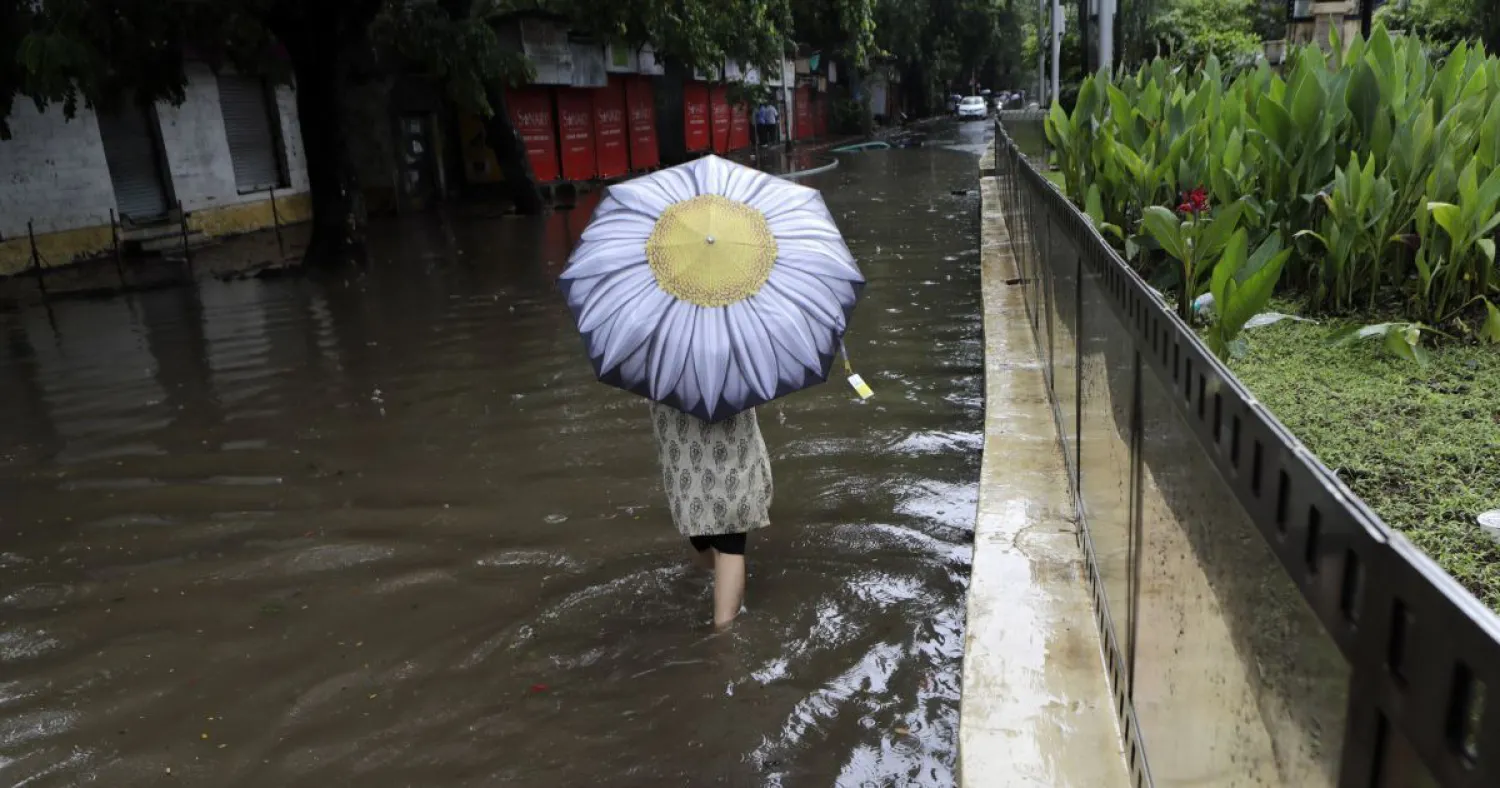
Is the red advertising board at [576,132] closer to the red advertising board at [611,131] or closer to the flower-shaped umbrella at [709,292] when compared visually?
the red advertising board at [611,131]

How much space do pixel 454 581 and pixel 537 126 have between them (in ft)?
70.6

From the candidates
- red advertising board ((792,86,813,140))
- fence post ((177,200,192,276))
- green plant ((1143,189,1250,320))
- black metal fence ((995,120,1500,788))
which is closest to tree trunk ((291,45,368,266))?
fence post ((177,200,192,276))

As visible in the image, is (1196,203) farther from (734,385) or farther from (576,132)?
(576,132)

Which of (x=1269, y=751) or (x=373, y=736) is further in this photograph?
(x=373, y=736)

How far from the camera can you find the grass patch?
2.94 m

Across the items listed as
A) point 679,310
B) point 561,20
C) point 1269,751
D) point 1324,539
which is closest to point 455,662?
point 679,310

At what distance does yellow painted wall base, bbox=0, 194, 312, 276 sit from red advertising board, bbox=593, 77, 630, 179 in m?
8.58

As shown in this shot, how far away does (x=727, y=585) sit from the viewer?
393 centimetres

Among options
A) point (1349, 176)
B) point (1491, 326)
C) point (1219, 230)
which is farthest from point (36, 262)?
point (1491, 326)

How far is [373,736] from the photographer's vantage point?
3418 mm

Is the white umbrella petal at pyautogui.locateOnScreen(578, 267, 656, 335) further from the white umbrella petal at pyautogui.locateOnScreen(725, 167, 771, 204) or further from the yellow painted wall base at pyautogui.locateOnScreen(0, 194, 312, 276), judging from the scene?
the yellow painted wall base at pyautogui.locateOnScreen(0, 194, 312, 276)

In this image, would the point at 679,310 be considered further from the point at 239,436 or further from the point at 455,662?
the point at 239,436

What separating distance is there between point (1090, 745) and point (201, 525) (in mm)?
4152

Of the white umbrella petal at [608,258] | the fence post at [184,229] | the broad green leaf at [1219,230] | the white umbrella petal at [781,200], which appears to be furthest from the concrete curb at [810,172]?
the white umbrella petal at [608,258]
